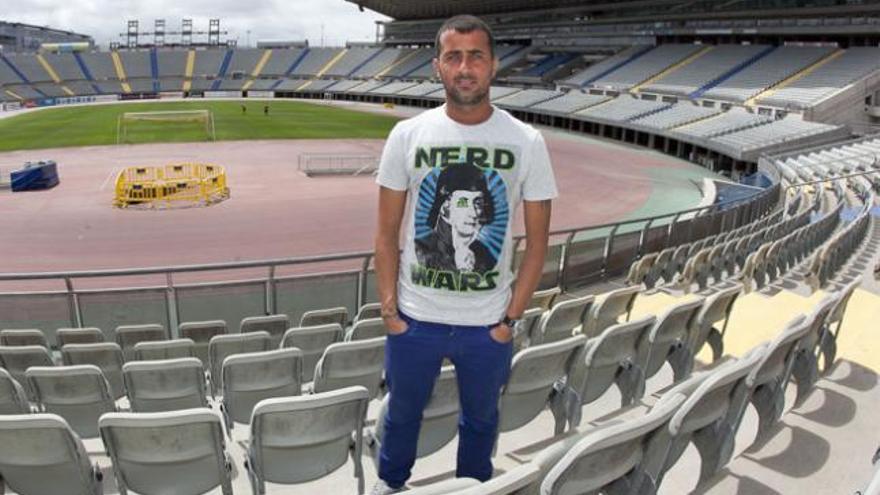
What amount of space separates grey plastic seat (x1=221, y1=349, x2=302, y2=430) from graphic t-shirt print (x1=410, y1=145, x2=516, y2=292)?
1.78m

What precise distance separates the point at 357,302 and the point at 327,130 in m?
44.3

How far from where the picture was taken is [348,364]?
15.9ft

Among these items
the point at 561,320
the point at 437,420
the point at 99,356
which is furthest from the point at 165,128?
the point at 437,420

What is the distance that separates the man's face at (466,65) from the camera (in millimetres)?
3090

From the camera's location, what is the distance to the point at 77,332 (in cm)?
713

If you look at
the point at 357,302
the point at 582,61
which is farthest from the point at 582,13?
the point at 357,302

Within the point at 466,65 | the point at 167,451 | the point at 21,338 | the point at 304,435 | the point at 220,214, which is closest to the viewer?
the point at 466,65

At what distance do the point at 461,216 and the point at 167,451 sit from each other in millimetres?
1955

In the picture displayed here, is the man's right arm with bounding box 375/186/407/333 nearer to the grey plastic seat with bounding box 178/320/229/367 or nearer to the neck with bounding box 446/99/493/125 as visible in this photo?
the neck with bounding box 446/99/493/125

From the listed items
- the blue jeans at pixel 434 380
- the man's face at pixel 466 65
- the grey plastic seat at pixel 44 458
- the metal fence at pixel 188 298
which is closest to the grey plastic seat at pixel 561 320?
the metal fence at pixel 188 298

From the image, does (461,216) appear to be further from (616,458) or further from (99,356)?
(99,356)

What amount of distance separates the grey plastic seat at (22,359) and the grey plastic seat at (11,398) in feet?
4.27

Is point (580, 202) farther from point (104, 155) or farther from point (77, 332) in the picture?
point (104, 155)

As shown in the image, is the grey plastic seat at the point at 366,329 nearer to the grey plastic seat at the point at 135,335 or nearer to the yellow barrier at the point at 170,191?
the grey plastic seat at the point at 135,335
